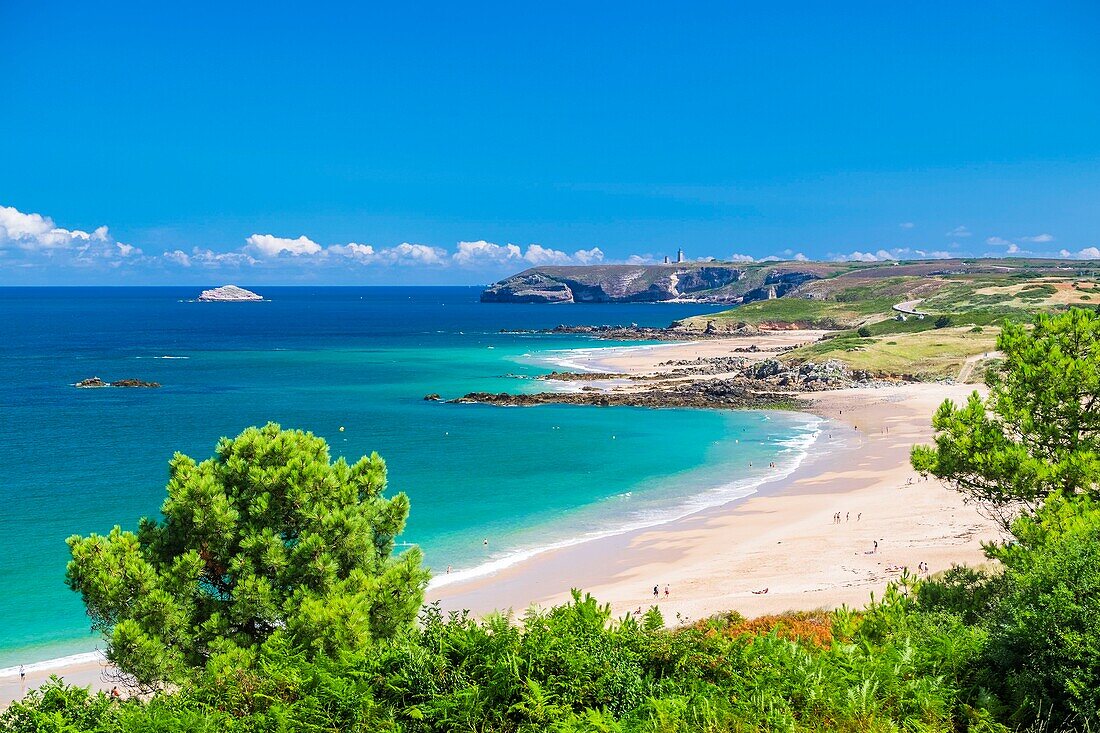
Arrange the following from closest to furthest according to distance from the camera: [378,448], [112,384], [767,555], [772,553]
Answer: [767,555], [772,553], [378,448], [112,384]

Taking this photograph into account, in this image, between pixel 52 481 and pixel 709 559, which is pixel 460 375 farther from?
pixel 709 559

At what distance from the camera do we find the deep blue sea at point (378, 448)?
106ft

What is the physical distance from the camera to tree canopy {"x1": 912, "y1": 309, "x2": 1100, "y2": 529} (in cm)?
1620

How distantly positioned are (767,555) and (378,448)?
29.6 metres

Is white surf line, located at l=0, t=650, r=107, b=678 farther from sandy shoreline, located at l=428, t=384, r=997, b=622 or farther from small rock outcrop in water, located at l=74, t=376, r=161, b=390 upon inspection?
small rock outcrop in water, located at l=74, t=376, r=161, b=390

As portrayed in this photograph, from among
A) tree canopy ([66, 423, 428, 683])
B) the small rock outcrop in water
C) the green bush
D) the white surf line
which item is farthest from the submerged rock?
the green bush

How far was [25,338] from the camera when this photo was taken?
13162cm

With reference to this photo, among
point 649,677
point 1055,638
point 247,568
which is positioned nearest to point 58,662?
point 247,568

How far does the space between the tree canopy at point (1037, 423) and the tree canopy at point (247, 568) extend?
484 inches

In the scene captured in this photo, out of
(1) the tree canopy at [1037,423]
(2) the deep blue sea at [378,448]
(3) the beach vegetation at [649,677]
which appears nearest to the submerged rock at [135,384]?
(2) the deep blue sea at [378,448]

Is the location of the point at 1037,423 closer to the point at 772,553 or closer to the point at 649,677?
the point at 649,677

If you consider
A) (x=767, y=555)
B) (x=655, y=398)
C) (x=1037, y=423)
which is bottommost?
(x=767, y=555)

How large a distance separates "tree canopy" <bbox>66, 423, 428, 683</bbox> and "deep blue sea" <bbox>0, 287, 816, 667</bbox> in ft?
40.6

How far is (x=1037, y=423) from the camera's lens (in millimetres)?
16922
